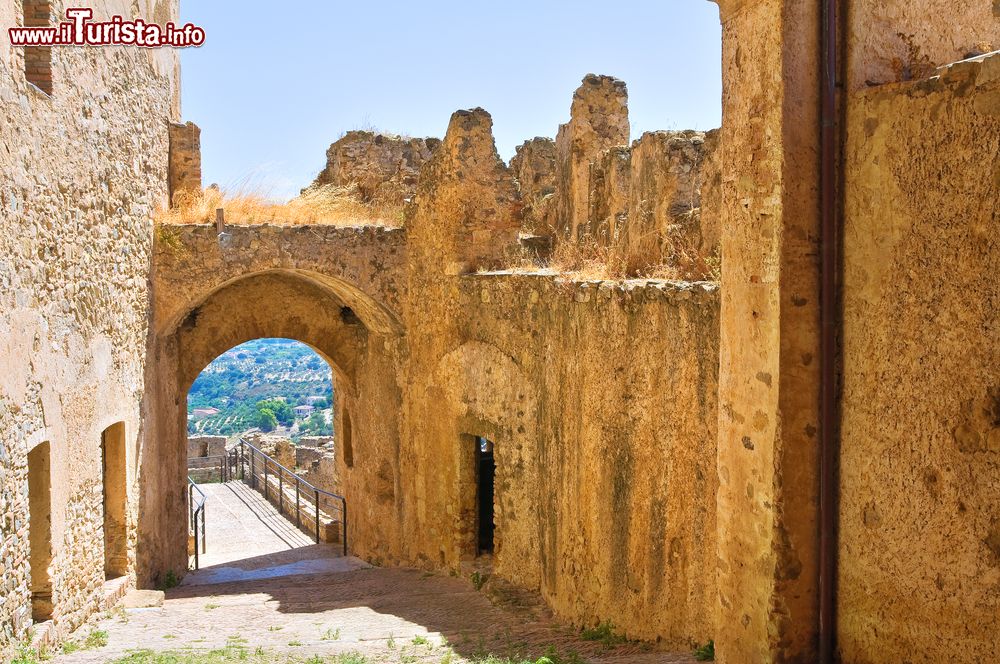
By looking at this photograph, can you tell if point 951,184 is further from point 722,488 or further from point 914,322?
point 722,488

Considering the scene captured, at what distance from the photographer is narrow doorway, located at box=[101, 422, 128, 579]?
31.0 feet

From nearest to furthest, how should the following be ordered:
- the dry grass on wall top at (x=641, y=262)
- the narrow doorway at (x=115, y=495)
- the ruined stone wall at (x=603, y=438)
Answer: the ruined stone wall at (x=603, y=438)
the dry grass on wall top at (x=641, y=262)
the narrow doorway at (x=115, y=495)

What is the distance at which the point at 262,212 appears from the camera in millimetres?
11414

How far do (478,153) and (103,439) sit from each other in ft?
16.5

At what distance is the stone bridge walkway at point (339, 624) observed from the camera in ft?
23.1

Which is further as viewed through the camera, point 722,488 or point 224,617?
point 224,617

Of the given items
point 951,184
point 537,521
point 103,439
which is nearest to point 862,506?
point 951,184

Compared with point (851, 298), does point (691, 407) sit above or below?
below

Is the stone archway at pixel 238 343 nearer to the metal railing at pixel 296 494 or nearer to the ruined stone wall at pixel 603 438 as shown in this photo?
the metal railing at pixel 296 494

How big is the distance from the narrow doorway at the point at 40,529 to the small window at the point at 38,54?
2.86 metres

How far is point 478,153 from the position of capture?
1080 cm

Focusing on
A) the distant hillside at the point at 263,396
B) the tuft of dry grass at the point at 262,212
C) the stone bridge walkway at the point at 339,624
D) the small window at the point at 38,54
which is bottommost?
the distant hillside at the point at 263,396

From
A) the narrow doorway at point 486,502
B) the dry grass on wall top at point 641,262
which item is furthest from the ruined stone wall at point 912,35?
the narrow doorway at point 486,502

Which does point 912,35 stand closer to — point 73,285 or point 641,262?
point 641,262
